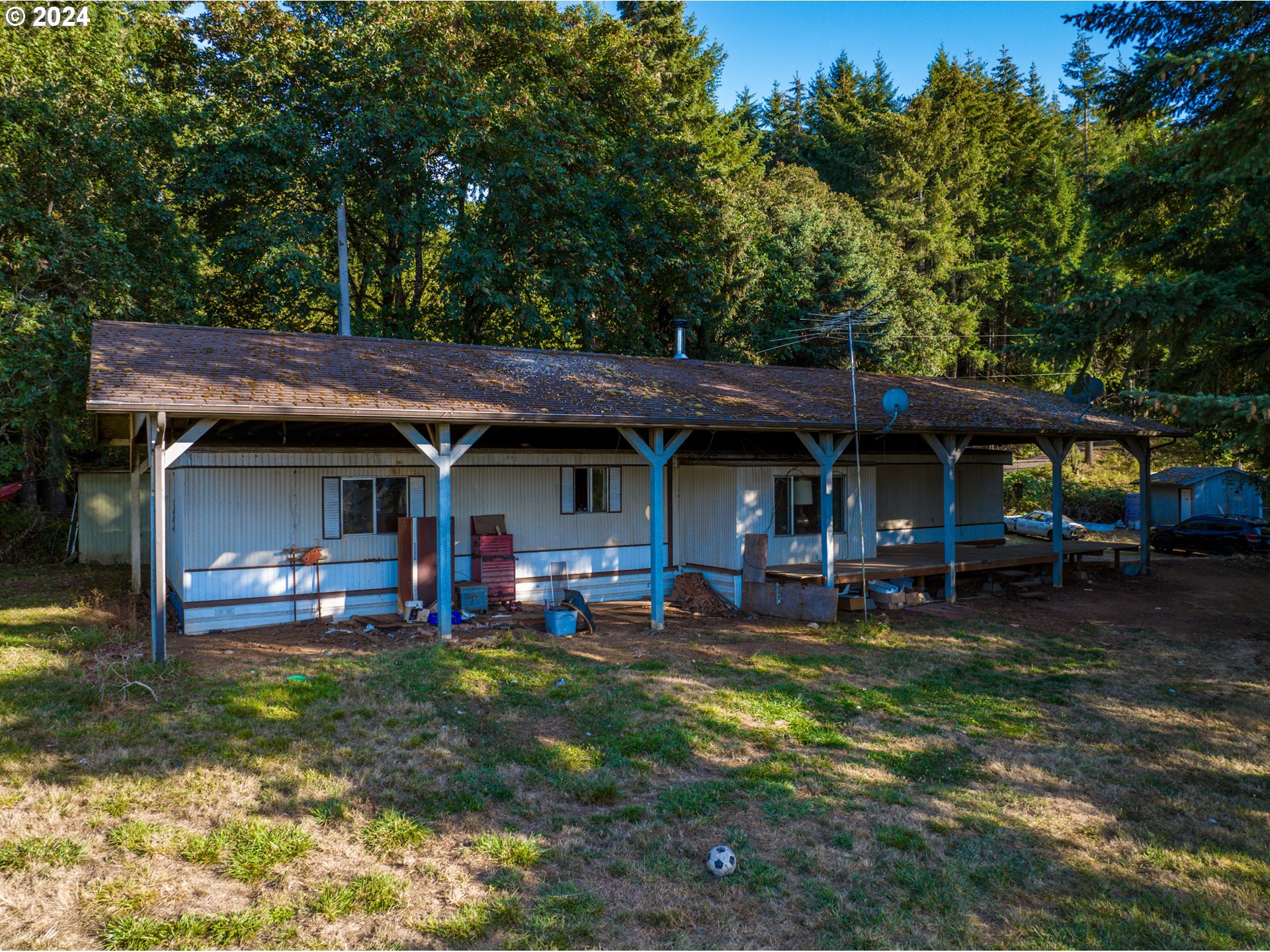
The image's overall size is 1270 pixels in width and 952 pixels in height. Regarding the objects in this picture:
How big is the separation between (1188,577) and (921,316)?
14735 millimetres

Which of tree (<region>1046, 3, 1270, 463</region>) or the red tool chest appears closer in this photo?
tree (<region>1046, 3, 1270, 463</region>)

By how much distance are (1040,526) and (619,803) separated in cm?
2309

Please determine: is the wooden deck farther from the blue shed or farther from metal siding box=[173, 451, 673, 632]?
the blue shed

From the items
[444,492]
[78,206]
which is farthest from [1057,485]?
[78,206]

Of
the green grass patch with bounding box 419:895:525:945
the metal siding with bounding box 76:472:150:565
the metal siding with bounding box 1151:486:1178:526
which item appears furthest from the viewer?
the metal siding with bounding box 1151:486:1178:526

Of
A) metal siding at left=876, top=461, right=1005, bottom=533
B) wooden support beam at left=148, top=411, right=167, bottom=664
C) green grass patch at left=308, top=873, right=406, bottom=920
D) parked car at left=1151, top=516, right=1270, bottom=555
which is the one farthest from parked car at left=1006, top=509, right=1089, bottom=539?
green grass patch at left=308, top=873, right=406, bottom=920

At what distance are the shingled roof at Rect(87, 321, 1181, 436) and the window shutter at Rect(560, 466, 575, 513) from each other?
1708 millimetres

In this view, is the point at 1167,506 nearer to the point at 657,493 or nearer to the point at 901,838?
the point at 657,493

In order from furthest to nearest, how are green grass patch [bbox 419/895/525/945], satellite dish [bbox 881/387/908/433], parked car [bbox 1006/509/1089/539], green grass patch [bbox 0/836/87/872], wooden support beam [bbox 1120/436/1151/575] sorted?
parked car [bbox 1006/509/1089/539], wooden support beam [bbox 1120/436/1151/575], satellite dish [bbox 881/387/908/433], green grass patch [bbox 0/836/87/872], green grass patch [bbox 419/895/525/945]

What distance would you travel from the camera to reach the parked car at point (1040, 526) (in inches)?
942

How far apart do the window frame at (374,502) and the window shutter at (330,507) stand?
5cm

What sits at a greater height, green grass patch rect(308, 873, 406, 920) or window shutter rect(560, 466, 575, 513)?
window shutter rect(560, 466, 575, 513)

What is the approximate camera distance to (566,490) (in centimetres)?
1337

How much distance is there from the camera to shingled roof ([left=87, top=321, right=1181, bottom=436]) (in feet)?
29.3
